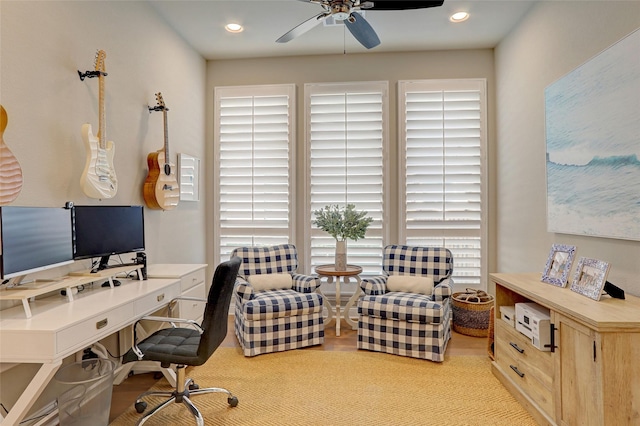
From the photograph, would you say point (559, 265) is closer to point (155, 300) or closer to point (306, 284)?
point (306, 284)

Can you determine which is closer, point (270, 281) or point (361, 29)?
point (361, 29)

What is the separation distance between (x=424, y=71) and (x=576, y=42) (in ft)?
5.78

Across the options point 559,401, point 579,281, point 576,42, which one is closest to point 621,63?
point 576,42

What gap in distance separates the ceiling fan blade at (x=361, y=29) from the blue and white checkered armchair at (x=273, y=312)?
7.18 ft

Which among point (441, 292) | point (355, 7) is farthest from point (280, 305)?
point (355, 7)

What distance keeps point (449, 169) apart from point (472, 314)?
5.24ft

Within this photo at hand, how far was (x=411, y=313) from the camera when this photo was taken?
9.86 ft

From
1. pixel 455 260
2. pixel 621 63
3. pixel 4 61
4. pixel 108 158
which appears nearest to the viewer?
pixel 4 61

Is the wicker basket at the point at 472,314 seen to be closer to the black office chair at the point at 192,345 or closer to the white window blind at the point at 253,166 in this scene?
the white window blind at the point at 253,166

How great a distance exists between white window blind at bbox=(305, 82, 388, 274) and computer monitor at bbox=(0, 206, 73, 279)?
2.58m

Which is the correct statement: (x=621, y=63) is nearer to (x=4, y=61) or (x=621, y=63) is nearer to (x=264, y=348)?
(x=264, y=348)

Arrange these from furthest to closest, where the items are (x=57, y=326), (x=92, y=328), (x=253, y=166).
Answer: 1. (x=253, y=166)
2. (x=92, y=328)
3. (x=57, y=326)

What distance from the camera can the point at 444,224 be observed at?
13.4ft

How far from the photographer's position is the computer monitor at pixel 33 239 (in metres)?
1.68
